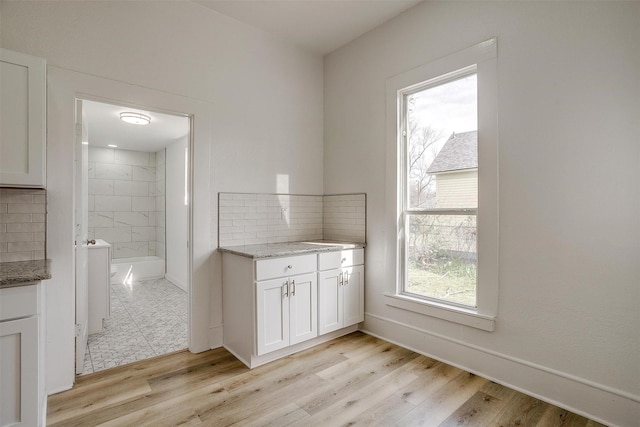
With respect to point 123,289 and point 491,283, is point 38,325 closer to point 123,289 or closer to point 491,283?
point 491,283

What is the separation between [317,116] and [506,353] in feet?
9.03

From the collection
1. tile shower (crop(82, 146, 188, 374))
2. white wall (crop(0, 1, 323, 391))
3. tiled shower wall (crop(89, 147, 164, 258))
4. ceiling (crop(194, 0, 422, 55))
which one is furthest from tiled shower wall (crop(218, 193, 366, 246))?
tiled shower wall (crop(89, 147, 164, 258))

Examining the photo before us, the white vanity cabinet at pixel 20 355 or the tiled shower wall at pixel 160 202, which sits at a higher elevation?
the tiled shower wall at pixel 160 202

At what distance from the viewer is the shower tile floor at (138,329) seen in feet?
8.63

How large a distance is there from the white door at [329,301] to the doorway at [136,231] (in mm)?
1161

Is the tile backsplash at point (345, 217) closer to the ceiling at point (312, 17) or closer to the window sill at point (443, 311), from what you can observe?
A: the window sill at point (443, 311)

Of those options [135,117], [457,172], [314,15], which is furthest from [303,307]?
[135,117]

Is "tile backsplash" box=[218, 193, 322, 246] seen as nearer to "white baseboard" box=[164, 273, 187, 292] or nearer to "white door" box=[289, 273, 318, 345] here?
"white door" box=[289, 273, 318, 345]

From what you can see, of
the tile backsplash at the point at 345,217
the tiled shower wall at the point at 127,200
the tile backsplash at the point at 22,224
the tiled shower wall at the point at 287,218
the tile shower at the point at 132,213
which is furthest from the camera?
the tiled shower wall at the point at 127,200

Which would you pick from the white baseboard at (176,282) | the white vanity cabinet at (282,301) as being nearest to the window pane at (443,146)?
the white vanity cabinet at (282,301)

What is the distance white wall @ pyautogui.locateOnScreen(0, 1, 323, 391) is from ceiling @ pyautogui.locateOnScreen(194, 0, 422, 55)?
122 millimetres

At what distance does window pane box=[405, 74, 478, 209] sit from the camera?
2.44 m

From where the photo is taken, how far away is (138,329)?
323cm

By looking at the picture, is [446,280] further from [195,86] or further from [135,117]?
[135,117]
